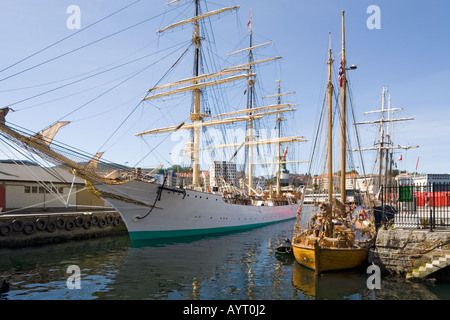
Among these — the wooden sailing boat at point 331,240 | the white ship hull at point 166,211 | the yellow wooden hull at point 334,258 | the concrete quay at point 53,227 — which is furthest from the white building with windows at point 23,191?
the yellow wooden hull at point 334,258

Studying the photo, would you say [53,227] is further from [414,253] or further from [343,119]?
[414,253]

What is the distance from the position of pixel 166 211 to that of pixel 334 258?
13944 mm

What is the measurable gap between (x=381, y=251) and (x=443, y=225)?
8.27 ft

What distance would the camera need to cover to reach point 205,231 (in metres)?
26.2

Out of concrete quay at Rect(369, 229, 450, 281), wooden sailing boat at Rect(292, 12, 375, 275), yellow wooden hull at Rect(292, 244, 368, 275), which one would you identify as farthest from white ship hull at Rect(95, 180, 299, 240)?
concrete quay at Rect(369, 229, 450, 281)

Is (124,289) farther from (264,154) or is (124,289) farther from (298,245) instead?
(264,154)

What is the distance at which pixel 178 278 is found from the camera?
41.5 ft

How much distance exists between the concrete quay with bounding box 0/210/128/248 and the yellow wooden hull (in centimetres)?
1647

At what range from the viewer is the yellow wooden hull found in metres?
12.6

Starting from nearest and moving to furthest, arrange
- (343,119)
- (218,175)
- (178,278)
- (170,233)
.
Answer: (178,278)
(343,119)
(170,233)
(218,175)

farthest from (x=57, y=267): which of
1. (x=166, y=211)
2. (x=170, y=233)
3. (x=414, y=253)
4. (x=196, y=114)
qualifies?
(x=196, y=114)

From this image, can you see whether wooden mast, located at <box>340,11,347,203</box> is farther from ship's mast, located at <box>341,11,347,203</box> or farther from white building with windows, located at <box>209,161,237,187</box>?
white building with windows, located at <box>209,161,237,187</box>

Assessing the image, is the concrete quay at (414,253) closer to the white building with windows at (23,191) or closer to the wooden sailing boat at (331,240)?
the wooden sailing boat at (331,240)
